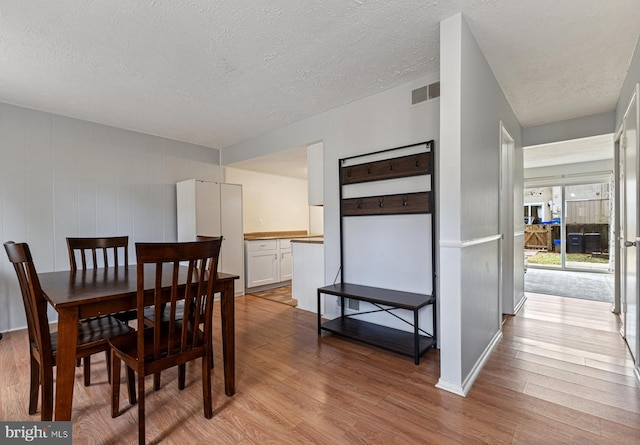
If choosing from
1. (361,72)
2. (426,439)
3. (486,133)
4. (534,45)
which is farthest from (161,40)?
(426,439)

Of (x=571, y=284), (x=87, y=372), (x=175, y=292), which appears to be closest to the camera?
(x=175, y=292)

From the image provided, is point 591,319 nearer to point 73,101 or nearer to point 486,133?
point 486,133

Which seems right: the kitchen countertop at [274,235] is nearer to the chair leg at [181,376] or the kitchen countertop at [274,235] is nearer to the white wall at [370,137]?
the white wall at [370,137]

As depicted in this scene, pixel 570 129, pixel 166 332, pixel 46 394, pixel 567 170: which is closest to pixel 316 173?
pixel 166 332

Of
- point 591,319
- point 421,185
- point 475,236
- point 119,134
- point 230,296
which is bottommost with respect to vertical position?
point 591,319

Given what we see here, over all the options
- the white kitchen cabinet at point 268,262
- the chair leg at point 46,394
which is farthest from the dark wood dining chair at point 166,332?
the white kitchen cabinet at point 268,262

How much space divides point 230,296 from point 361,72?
7.00ft

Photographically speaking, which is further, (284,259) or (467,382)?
(284,259)

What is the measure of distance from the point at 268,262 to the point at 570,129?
181 inches

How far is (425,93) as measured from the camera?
106 inches

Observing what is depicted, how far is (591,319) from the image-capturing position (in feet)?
11.1

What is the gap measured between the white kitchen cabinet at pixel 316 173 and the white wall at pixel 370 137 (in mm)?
124

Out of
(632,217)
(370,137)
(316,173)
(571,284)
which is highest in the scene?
(370,137)

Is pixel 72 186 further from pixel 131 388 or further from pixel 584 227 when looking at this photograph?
pixel 584 227
